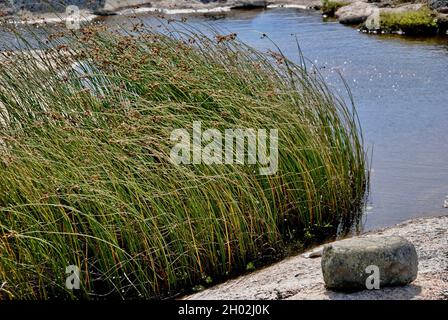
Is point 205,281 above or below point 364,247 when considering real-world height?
below

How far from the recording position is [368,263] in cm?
486

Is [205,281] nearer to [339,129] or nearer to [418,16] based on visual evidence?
[339,129]

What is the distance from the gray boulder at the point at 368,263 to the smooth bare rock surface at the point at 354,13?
13760mm

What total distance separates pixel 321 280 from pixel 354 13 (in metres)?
13.8

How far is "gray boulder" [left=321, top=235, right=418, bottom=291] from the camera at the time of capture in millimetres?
4863

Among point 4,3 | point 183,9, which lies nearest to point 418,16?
point 183,9

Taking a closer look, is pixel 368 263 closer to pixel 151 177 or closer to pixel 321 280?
pixel 321 280

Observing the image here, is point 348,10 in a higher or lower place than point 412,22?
higher

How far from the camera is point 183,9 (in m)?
21.8
